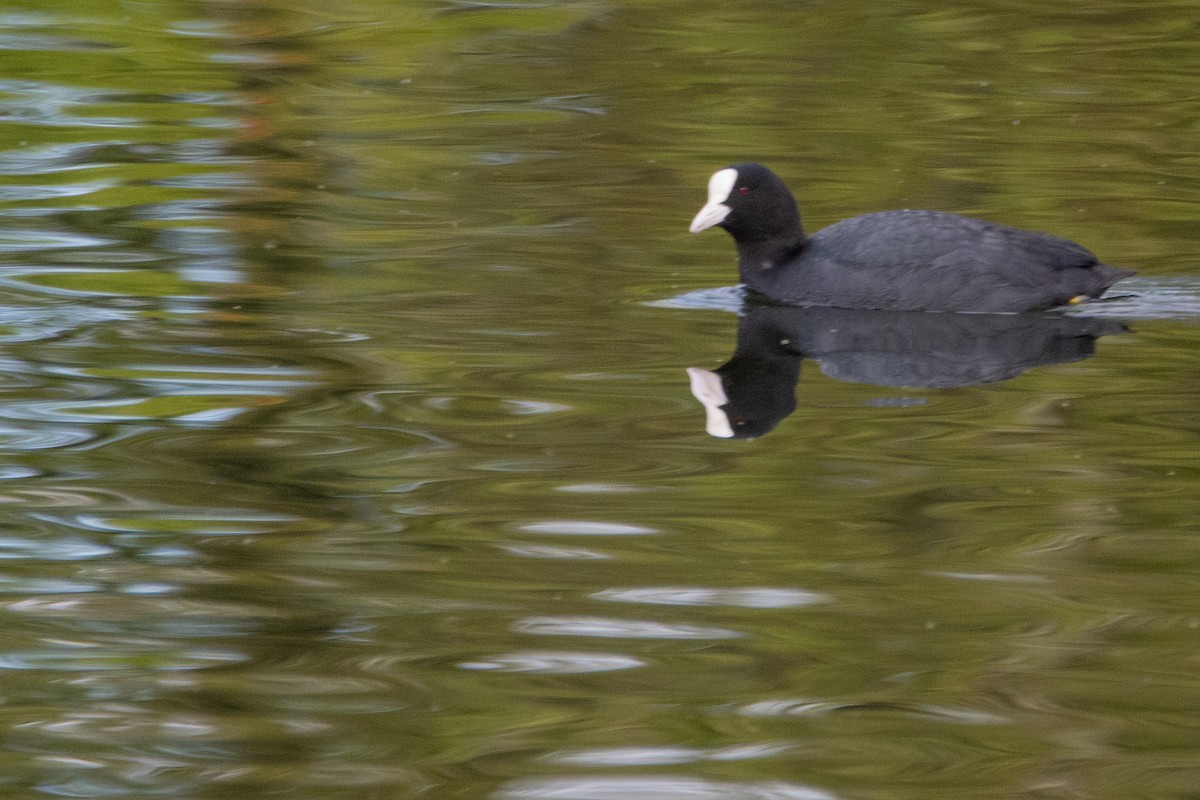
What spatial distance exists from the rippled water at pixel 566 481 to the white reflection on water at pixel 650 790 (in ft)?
0.04

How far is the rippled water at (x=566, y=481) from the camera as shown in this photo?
3.87 metres

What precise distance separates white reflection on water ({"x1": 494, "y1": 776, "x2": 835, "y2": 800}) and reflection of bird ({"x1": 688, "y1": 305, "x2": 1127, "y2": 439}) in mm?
2261

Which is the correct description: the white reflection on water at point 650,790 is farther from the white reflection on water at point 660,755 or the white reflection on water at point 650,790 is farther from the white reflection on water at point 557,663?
the white reflection on water at point 557,663

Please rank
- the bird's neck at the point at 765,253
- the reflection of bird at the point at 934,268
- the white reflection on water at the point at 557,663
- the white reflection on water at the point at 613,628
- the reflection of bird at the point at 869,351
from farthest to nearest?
the bird's neck at the point at 765,253 → the reflection of bird at the point at 934,268 → the reflection of bird at the point at 869,351 → the white reflection on water at the point at 613,628 → the white reflection on water at the point at 557,663

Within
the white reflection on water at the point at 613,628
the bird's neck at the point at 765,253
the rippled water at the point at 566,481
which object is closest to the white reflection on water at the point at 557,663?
the rippled water at the point at 566,481

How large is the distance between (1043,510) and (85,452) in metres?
2.65

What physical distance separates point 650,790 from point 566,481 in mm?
1837

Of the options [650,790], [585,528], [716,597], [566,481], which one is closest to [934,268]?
[566,481]

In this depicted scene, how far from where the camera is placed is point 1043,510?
5.07 m

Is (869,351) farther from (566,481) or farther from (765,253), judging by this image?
(566,481)

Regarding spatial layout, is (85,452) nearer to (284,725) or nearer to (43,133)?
(284,725)

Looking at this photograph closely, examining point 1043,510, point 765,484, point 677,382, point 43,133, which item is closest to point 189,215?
point 43,133

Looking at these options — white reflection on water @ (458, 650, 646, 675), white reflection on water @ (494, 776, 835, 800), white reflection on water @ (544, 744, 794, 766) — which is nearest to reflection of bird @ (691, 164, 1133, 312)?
white reflection on water @ (458, 650, 646, 675)

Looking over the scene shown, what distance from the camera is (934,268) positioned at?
737 centimetres
